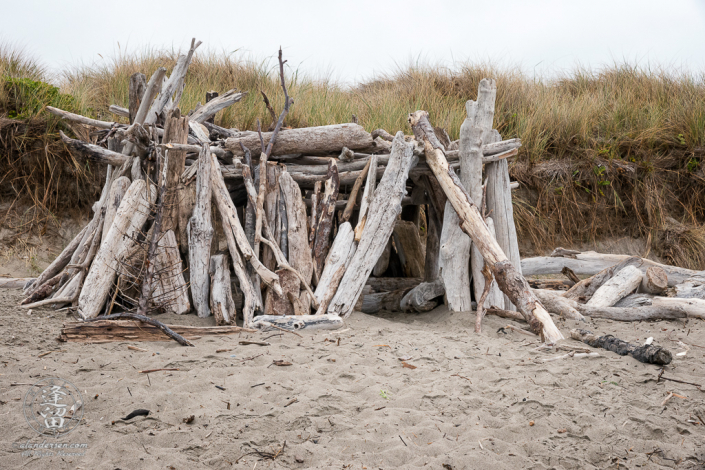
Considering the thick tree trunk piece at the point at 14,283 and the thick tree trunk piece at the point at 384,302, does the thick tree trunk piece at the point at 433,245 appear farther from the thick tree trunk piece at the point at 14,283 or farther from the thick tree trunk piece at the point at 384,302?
the thick tree trunk piece at the point at 14,283

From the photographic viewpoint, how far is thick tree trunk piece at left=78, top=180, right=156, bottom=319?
4586 millimetres

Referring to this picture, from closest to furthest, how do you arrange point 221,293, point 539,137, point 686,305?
point 221,293, point 686,305, point 539,137

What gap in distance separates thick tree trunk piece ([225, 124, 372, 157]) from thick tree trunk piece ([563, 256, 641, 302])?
346cm

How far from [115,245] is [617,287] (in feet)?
19.0

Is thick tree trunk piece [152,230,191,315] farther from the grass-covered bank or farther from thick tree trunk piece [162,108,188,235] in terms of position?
the grass-covered bank

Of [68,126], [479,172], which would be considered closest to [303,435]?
[479,172]

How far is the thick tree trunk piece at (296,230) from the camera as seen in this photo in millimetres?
5078

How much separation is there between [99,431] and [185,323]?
2.04 m

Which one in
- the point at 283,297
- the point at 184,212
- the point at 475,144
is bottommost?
the point at 283,297

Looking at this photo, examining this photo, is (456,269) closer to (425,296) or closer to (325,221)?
(425,296)

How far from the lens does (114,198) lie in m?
5.23

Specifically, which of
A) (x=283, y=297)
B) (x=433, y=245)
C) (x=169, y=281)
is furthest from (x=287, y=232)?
(x=433, y=245)

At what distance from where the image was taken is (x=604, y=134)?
10328mm

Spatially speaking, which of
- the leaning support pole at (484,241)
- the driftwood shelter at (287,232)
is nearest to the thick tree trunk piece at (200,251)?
the driftwood shelter at (287,232)
